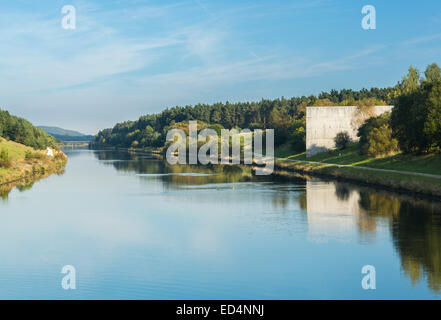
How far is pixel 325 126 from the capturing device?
67188 millimetres

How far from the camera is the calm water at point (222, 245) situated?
15883mm

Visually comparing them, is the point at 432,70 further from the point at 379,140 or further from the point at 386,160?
the point at 386,160

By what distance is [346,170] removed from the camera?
49.2m

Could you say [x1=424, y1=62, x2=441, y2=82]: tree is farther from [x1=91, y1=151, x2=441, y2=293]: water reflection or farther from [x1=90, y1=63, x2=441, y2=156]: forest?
[x1=91, y1=151, x2=441, y2=293]: water reflection

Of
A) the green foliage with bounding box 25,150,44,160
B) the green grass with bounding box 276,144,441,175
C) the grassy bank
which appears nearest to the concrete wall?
the green grass with bounding box 276,144,441,175

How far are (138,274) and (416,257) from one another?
1014 centimetres

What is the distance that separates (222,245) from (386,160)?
103 ft

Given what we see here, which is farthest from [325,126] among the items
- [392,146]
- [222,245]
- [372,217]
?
[222,245]

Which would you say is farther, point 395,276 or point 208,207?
point 208,207

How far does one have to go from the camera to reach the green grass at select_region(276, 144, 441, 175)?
40625 mm

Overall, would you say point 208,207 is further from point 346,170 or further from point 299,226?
point 346,170
